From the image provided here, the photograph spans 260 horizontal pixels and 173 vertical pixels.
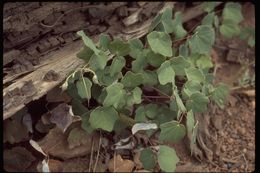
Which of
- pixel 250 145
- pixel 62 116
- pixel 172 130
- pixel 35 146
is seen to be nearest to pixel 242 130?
pixel 250 145

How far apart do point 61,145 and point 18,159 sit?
0.22 metres

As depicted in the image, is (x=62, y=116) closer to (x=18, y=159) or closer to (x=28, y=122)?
(x=28, y=122)

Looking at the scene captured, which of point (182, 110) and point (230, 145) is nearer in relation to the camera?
point (182, 110)

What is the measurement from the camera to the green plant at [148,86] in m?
2.31

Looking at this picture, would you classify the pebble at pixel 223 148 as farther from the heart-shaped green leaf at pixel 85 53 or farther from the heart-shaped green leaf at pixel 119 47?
the heart-shaped green leaf at pixel 85 53

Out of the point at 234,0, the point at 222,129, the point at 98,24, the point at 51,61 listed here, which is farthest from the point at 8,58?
the point at 234,0

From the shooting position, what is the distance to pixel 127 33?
Result: 2668 millimetres

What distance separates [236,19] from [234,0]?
9.0 inches

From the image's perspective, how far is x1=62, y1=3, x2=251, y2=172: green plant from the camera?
2.31 meters

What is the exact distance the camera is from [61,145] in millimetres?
2594

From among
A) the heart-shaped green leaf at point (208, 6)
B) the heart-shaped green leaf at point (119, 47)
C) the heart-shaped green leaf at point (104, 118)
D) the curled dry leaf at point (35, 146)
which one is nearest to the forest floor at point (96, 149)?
the curled dry leaf at point (35, 146)

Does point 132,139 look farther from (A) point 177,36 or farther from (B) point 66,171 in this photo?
(A) point 177,36

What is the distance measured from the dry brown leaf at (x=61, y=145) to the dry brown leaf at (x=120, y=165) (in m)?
0.11

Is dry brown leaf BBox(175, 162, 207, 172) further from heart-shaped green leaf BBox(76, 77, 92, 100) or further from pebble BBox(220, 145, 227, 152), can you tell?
heart-shaped green leaf BBox(76, 77, 92, 100)
